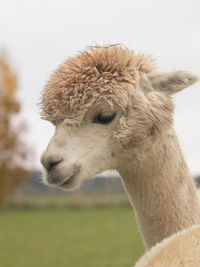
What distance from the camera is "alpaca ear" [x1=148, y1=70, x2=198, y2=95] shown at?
3816 millimetres

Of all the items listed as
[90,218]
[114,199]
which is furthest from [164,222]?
[114,199]

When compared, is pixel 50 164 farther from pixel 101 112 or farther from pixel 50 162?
pixel 101 112

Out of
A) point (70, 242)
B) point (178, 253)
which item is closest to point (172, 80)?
point (178, 253)

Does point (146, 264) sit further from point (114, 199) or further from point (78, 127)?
point (114, 199)

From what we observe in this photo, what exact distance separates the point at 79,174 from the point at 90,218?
22.5 m

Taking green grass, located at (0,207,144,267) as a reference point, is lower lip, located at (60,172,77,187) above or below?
above

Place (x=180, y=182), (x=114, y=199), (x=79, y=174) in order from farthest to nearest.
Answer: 1. (x=114, y=199)
2. (x=180, y=182)
3. (x=79, y=174)

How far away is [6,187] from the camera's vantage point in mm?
37375

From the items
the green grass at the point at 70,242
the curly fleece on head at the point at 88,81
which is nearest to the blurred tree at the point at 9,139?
the green grass at the point at 70,242

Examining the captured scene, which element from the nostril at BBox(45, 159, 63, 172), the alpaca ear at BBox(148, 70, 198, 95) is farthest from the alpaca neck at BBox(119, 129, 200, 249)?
the nostril at BBox(45, 159, 63, 172)

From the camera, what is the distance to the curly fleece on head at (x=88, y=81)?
364cm

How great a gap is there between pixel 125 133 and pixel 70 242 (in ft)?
45.2

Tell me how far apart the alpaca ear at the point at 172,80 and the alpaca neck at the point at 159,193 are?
33cm

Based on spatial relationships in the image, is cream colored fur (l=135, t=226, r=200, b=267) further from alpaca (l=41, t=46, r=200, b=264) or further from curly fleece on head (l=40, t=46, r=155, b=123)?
curly fleece on head (l=40, t=46, r=155, b=123)
